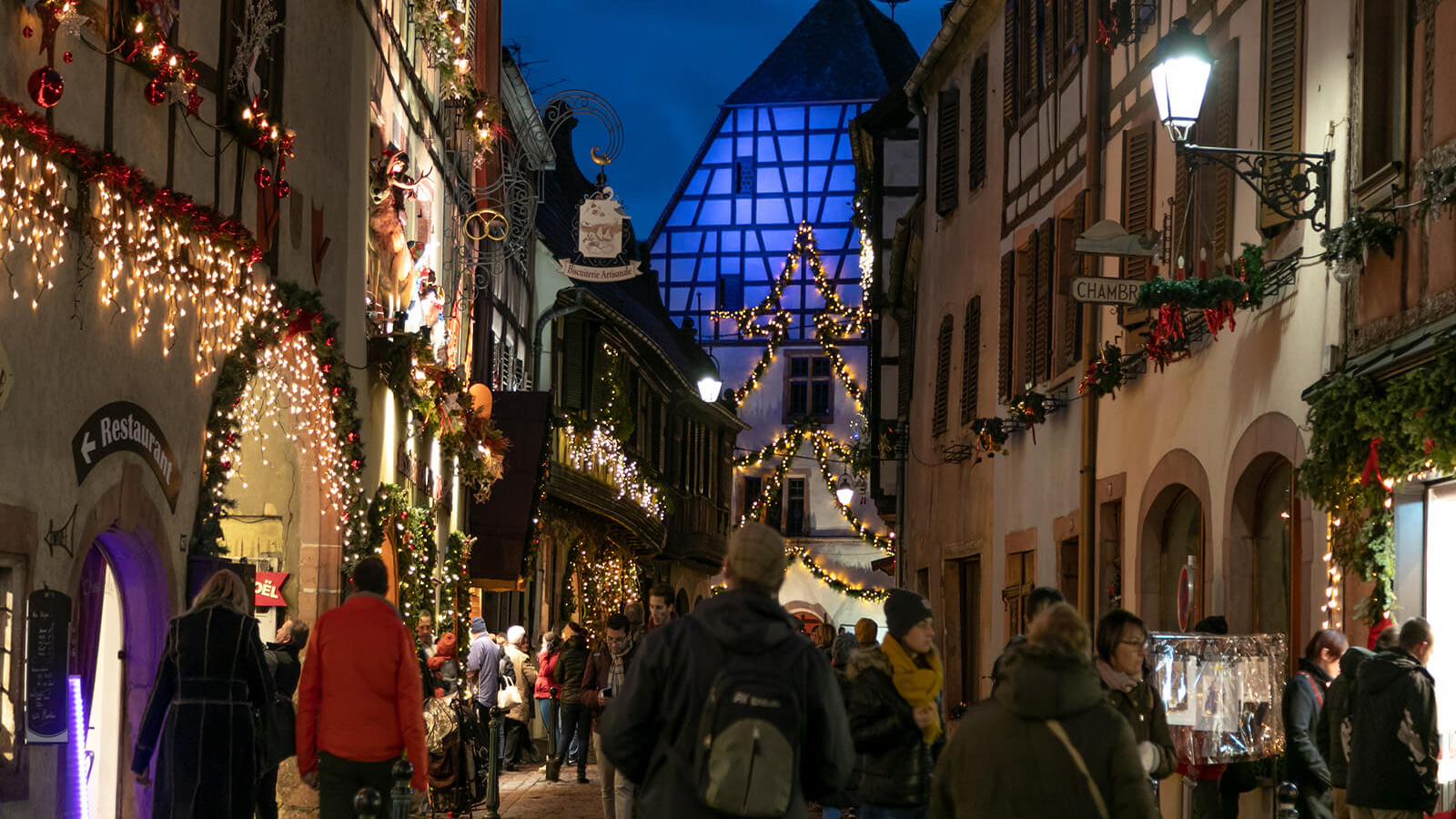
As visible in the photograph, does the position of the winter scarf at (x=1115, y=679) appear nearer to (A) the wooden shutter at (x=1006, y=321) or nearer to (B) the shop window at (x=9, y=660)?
→ (B) the shop window at (x=9, y=660)

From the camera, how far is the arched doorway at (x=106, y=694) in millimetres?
11469

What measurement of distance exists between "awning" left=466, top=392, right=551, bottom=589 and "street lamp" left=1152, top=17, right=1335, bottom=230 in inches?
483

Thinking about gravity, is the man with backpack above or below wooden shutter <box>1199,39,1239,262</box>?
below

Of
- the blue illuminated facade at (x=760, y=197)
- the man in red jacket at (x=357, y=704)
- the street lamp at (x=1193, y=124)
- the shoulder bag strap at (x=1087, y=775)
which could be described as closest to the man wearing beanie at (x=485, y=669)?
the man in red jacket at (x=357, y=704)

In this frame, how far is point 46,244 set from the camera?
30.8 feet

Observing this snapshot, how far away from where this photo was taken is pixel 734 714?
19.0 feet

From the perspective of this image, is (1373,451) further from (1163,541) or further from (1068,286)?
(1068,286)

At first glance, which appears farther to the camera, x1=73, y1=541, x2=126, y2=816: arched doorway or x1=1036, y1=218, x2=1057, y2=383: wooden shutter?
x1=1036, y1=218, x2=1057, y2=383: wooden shutter

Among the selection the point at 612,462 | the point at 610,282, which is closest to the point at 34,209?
the point at 610,282

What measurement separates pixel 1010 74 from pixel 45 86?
13.9 metres

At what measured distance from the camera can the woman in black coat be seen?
9750mm

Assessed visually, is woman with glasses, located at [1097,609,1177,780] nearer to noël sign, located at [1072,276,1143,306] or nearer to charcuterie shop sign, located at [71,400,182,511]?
noël sign, located at [1072,276,1143,306]

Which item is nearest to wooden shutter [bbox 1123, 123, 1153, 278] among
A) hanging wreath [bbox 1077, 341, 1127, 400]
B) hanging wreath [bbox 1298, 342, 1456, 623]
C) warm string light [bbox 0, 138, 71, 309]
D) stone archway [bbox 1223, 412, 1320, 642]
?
hanging wreath [bbox 1077, 341, 1127, 400]

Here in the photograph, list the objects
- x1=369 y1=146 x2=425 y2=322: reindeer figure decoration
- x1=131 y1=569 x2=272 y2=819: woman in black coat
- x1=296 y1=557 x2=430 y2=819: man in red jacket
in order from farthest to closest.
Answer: x1=369 y1=146 x2=425 y2=322: reindeer figure decoration, x1=131 y1=569 x2=272 y2=819: woman in black coat, x1=296 y1=557 x2=430 y2=819: man in red jacket
